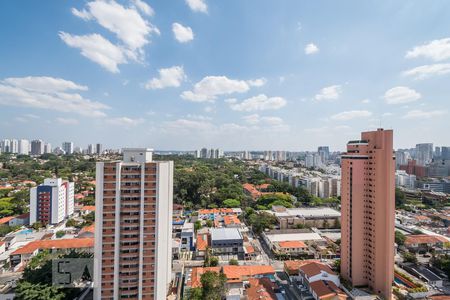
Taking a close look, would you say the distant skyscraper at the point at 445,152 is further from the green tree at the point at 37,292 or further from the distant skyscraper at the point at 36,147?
the distant skyscraper at the point at 36,147

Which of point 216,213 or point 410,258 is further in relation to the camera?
point 216,213

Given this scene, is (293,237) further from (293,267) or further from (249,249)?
(293,267)

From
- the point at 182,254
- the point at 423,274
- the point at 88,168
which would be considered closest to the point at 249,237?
the point at 182,254

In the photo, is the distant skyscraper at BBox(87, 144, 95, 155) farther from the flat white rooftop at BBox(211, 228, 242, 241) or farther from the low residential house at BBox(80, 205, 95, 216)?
the flat white rooftop at BBox(211, 228, 242, 241)

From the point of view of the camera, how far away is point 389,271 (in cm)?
1099

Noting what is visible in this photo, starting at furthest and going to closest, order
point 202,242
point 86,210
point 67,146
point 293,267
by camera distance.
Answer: point 67,146 → point 86,210 → point 202,242 → point 293,267

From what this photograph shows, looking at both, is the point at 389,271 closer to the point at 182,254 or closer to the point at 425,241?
the point at 425,241

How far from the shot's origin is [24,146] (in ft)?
229

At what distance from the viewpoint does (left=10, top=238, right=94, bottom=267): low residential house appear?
46.1 ft

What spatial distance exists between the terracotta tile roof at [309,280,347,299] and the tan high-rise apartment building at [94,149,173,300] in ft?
23.5

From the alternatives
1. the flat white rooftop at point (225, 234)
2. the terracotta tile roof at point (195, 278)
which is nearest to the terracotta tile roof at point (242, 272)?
the terracotta tile roof at point (195, 278)

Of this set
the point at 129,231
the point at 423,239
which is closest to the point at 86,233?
the point at 129,231

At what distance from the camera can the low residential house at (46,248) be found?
553 inches

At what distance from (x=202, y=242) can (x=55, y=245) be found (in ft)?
31.2
